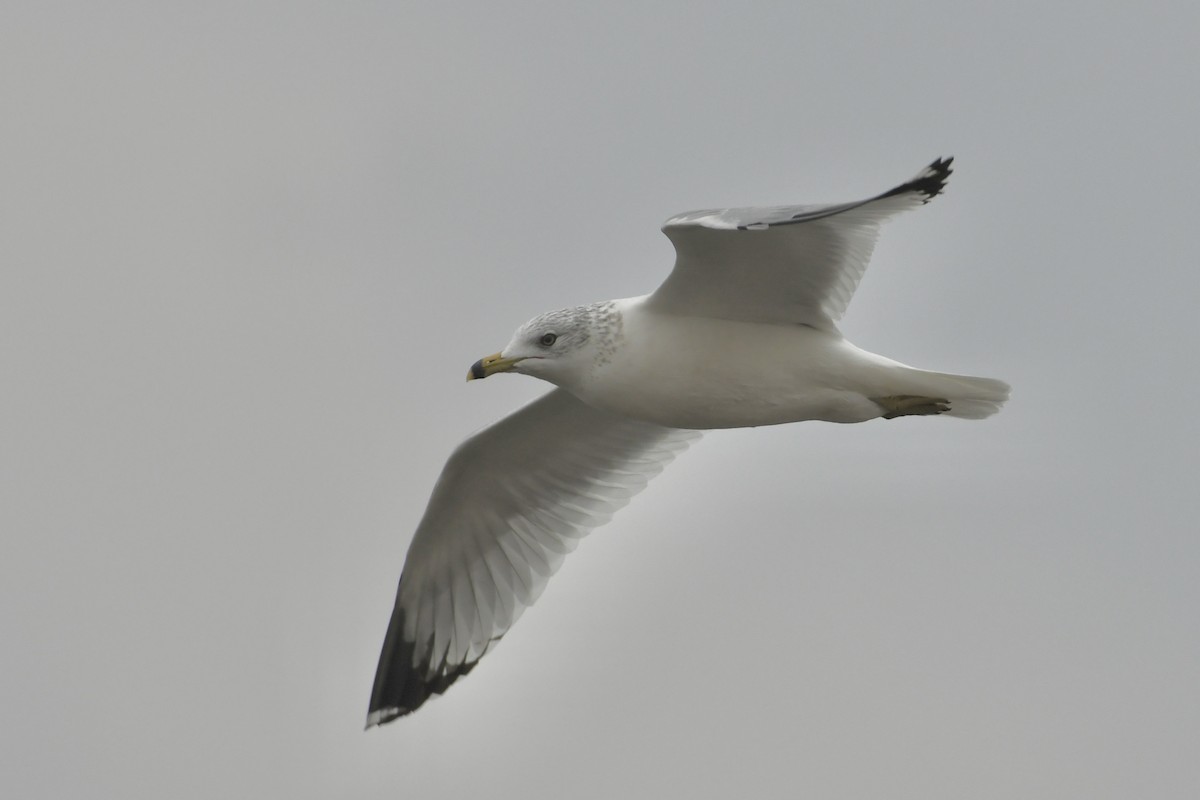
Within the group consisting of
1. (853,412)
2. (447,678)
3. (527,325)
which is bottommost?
(447,678)

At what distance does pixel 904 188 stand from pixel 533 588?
3.59 metres

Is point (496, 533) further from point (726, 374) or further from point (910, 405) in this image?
point (910, 405)

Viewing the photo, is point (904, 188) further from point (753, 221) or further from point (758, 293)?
point (758, 293)

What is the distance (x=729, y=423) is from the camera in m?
7.86

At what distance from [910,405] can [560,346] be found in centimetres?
157

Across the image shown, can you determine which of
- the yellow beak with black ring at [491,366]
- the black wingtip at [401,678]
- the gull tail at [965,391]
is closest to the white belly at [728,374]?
the gull tail at [965,391]

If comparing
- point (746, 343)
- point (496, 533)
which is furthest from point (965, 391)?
point (496, 533)

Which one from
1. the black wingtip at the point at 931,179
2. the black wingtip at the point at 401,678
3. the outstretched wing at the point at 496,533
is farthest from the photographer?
the black wingtip at the point at 401,678

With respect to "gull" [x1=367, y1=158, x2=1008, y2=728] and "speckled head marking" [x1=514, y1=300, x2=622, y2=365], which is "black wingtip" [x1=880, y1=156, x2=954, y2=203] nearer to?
"gull" [x1=367, y1=158, x2=1008, y2=728]

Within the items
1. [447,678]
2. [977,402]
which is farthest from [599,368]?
[447,678]

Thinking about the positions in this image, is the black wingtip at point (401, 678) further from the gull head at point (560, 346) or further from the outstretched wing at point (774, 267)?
the outstretched wing at point (774, 267)

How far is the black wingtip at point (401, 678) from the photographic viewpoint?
966 cm

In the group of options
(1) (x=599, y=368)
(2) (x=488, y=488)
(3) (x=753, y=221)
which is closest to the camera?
(3) (x=753, y=221)

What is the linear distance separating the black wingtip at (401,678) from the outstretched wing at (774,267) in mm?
2839
